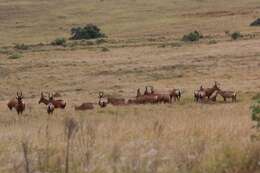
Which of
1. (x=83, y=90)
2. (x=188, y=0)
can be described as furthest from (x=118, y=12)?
(x=83, y=90)

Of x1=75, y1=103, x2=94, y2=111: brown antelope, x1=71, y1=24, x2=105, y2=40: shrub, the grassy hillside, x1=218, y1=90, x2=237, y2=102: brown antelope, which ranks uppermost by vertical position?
the grassy hillside

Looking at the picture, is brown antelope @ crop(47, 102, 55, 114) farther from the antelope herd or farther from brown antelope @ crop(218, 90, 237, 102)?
brown antelope @ crop(218, 90, 237, 102)

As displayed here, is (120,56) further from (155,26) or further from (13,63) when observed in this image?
(155,26)

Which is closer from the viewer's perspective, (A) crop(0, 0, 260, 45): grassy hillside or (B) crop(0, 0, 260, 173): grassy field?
(B) crop(0, 0, 260, 173): grassy field

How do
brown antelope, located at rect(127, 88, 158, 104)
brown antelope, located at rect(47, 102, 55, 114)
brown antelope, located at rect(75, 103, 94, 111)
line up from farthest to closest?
brown antelope, located at rect(127, 88, 158, 104) < brown antelope, located at rect(75, 103, 94, 111) < brown antelope, located at rect(47, 102, 55, 114)

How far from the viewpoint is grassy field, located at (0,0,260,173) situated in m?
8.06

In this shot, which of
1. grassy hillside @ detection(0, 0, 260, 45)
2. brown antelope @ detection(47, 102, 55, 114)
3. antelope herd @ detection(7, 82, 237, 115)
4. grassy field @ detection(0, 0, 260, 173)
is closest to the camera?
grassy field @ detection(0, 0, 260, 173)

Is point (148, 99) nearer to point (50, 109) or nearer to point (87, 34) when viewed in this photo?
point (50, 109)

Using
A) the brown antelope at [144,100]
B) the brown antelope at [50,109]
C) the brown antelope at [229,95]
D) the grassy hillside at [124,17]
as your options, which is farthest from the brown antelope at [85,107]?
the grassy hillside at [124,17]

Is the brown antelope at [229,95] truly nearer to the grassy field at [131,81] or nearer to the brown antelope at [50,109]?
the grassy field at [131,81]

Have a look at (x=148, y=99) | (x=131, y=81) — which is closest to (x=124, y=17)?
(x=131, y=81)

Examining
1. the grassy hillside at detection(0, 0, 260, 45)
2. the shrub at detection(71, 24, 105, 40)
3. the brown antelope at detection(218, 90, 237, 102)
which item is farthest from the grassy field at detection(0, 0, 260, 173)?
the shrub at detection(71, 24, 105, 40)

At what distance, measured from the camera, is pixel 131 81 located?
36312 millimetres

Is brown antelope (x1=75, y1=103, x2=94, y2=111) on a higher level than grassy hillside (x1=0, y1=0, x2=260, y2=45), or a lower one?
lower
